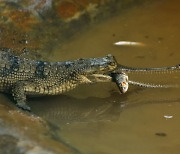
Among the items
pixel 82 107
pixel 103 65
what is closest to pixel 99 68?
pixel 103 65

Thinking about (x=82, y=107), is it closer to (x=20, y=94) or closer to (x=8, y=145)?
(x=20, y=94)

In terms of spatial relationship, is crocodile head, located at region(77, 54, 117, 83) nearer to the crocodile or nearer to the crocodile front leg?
the crocodile

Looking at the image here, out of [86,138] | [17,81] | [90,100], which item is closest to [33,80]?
[17,81]

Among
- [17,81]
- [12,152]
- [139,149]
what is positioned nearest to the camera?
[12,152]

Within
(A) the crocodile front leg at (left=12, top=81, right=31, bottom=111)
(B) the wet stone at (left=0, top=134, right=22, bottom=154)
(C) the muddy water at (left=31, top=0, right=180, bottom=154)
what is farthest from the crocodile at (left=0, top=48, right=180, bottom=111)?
(B) the wet stone at (left=0, top=134, right=22, bottom=154)

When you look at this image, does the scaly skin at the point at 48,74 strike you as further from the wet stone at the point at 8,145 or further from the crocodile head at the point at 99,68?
the wet stone at the point at 8,145

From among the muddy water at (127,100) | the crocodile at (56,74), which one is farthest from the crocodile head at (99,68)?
the muddy water at (127,100)

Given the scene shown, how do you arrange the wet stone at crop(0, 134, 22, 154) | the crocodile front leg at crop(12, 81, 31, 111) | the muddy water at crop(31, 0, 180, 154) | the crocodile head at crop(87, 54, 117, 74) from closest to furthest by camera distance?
1. the wet stone at crop(0, 134, 22, 154)
2. the muddy water at crop(31, 0, 180, 154)
3. the crocodile front leg at crop(12, 81, 31, 111)
4. the crocodile head at crop(87, 54, 117, 74)

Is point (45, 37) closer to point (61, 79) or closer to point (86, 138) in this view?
point (61, 79)
